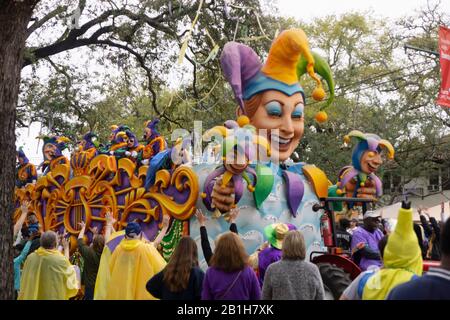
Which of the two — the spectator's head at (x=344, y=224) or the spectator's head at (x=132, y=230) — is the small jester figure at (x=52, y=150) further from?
the spectator's head at (x=132, y=230)

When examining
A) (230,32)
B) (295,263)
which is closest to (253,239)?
(295,263)

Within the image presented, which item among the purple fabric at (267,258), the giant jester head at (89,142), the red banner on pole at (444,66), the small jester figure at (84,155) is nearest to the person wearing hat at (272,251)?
the purple fabric at (267,258)

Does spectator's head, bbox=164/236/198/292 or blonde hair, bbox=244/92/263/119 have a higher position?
blonde hair, bbox=244/92/263/119

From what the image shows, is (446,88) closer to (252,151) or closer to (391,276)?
(252,151)

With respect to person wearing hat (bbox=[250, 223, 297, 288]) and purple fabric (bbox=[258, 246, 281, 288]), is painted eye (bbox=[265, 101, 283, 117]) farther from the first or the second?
purple fabric (bbox=[258, 246, 281, 288])

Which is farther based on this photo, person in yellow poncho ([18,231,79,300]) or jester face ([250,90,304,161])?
jester face ([250,90,304,161])

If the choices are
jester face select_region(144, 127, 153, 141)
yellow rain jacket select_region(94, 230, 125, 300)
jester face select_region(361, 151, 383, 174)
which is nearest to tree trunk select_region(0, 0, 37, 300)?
yellow rain jacket select_region(94, 230, 125, 300)

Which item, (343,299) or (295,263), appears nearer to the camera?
(343,299)

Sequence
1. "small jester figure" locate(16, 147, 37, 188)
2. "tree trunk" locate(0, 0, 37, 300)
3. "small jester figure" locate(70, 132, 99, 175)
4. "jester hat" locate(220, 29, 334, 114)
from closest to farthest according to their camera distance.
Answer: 1. "tree trunk" locate(0, 0, 37, 300)
2. "jester hat" locate(220, 29, 334, 114)
3. "small jester figure" locate(70, 132, 99, 175)
4. "small jester figure" locate(16, 147, 37, 188)

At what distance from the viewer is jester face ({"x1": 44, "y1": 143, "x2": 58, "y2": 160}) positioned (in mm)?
14500

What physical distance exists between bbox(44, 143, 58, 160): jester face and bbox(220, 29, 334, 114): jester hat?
595 cm

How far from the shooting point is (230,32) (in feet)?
52.0

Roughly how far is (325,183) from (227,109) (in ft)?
24.2

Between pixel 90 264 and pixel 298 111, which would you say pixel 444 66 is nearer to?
pixel 298 111
